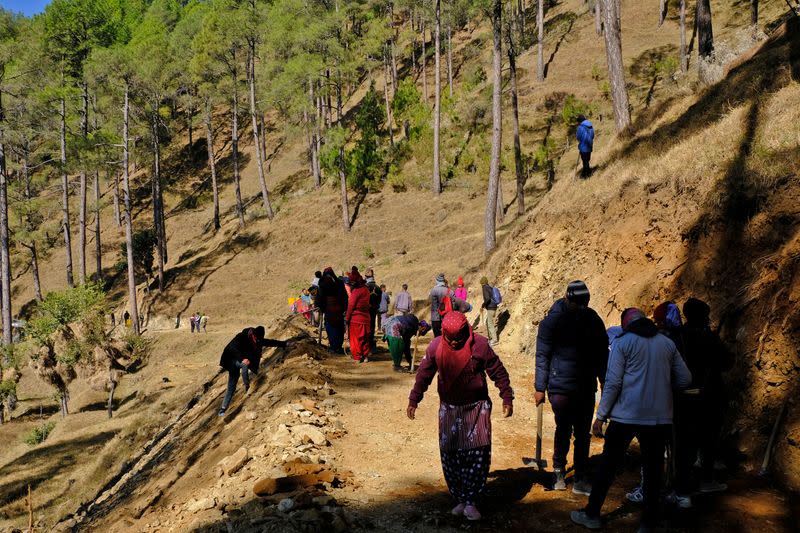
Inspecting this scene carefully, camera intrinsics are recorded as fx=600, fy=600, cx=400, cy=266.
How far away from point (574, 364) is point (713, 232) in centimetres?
462

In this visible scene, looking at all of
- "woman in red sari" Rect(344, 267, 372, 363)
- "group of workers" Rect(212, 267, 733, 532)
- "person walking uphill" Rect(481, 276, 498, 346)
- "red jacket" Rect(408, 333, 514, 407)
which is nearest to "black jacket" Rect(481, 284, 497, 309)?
"person walking uphill" Rect(481, 276, 498, 346)

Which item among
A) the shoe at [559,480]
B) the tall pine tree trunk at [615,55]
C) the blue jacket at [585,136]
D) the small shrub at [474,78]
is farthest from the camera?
the small shrub at [474,78]

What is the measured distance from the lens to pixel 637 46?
42.9m

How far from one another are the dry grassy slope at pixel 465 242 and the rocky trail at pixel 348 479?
175 centimetres

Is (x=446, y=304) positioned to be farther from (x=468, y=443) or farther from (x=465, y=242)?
(x=465, y=242)

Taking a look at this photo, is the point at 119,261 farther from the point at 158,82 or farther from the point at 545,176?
the point at 545,176

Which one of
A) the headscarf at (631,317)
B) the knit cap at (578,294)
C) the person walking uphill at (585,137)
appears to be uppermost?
the person walking uphill at (585,137)

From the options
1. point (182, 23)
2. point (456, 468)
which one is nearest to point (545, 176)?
point (456, 468)

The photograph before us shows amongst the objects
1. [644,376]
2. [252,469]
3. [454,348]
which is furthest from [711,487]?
[252,469]

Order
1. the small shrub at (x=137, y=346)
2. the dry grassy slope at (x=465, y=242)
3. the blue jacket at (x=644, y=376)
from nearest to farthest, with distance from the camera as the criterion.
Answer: the blue jacket at (x=644, y=376)
the dry grassy slope at (x=465, y=242)
the small shrub at (x=137, y=346)

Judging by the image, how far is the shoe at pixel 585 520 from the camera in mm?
4973

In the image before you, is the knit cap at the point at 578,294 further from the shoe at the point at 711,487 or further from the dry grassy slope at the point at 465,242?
the dry grassy slope at the point at 465,242

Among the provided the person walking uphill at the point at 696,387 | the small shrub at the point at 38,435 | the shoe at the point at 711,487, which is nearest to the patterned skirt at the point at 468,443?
the person walking uphill at the point at 696,387

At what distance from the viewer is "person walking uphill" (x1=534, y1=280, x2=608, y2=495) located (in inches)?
222
